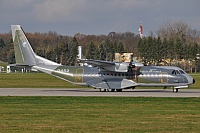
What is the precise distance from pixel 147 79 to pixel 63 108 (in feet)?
59.1

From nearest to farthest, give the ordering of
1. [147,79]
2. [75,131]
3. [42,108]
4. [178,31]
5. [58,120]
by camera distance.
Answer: [75,131]
[58,120]
[42,108]
[147,79]
[178,31]

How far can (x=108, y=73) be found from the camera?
45406mm

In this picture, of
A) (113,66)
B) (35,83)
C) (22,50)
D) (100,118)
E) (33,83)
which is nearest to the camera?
(100,118)

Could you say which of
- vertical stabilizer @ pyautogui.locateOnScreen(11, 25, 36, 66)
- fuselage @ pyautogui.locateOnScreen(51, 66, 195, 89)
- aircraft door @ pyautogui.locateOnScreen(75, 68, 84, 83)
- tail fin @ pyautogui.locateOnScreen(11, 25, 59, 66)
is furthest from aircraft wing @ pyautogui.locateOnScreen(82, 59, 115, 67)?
vertical stabilizer @ pyautogui.locateOnScreen(11, 25, 36, 66)

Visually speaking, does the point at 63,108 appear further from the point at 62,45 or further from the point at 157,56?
the point at 62,45

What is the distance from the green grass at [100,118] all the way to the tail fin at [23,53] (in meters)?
16.9

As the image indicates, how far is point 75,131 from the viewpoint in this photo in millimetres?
18047

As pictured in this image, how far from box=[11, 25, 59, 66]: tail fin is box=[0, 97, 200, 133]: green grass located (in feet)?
55.3

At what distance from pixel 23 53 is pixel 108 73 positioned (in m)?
8.06

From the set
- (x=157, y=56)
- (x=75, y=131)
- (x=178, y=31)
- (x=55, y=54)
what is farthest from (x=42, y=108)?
(x=178, y=31)

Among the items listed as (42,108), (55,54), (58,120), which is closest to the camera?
(58,120)

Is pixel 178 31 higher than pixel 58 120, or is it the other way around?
pixel 178 31

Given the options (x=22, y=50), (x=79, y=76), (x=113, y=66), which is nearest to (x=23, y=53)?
(x=22, y=50)

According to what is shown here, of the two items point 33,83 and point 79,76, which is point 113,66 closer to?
point 79,76
